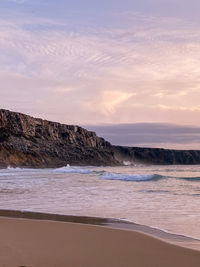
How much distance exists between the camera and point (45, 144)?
87500mm

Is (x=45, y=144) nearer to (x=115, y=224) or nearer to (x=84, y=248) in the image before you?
(x=115, y=224)

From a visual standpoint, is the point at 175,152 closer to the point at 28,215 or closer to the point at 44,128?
the point at 44,128

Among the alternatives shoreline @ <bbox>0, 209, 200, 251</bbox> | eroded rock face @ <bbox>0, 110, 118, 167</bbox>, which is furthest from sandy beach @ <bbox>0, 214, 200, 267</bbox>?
eroded rock face @ <bbox>0, 110, 118, 167</bbox>

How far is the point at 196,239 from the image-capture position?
18.9 feet

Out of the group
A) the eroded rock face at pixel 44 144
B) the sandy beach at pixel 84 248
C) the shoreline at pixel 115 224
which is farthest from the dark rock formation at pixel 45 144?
the sandy beach at pixel 84 248

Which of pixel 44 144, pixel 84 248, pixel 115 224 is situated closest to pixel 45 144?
pixel 44 144

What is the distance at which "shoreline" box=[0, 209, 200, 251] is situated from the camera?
562cm

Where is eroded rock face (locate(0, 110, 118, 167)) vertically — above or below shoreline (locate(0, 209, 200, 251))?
above

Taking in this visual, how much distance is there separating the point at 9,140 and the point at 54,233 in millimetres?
73767

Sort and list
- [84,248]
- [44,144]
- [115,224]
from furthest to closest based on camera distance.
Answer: [44,144], [115,224], [84,248]

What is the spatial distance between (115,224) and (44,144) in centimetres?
8132

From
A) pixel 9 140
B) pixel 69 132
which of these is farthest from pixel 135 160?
pixel 9 140

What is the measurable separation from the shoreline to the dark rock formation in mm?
61385

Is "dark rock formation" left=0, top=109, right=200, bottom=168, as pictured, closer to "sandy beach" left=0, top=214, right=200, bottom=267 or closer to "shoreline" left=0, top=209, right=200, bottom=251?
"shoreline" left=0, top=209, right=200, bottom=251
